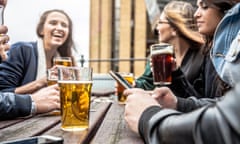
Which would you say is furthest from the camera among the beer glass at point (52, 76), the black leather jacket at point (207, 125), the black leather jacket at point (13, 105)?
the beer glass at point (52, 76)

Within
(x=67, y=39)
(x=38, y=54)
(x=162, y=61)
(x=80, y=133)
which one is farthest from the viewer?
(x=67, y=39)

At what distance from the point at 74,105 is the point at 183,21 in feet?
5.22

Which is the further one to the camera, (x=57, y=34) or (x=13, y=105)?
(x=57, y=34)

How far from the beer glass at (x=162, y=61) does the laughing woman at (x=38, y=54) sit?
2.05ft

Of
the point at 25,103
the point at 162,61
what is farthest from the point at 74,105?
the point at 162,61

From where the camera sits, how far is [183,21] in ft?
7.36

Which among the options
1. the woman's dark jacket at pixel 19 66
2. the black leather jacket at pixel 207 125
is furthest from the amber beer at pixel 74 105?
the woman's dark jacket at pixel 19 66

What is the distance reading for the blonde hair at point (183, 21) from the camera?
2.20 meters

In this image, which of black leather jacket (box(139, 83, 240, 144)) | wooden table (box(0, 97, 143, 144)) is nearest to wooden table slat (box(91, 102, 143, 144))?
wooden table (box(0, 97, 143, 144))

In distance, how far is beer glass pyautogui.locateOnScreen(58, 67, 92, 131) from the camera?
2.70 ft

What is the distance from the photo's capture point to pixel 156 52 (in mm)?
1442

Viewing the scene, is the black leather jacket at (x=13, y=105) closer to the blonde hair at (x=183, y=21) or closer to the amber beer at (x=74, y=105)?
the amber beer at (x=74, y=105)

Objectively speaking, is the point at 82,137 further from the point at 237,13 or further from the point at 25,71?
the point at 25,71

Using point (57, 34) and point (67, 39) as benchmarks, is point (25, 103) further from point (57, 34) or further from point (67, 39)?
point (67, 39)
